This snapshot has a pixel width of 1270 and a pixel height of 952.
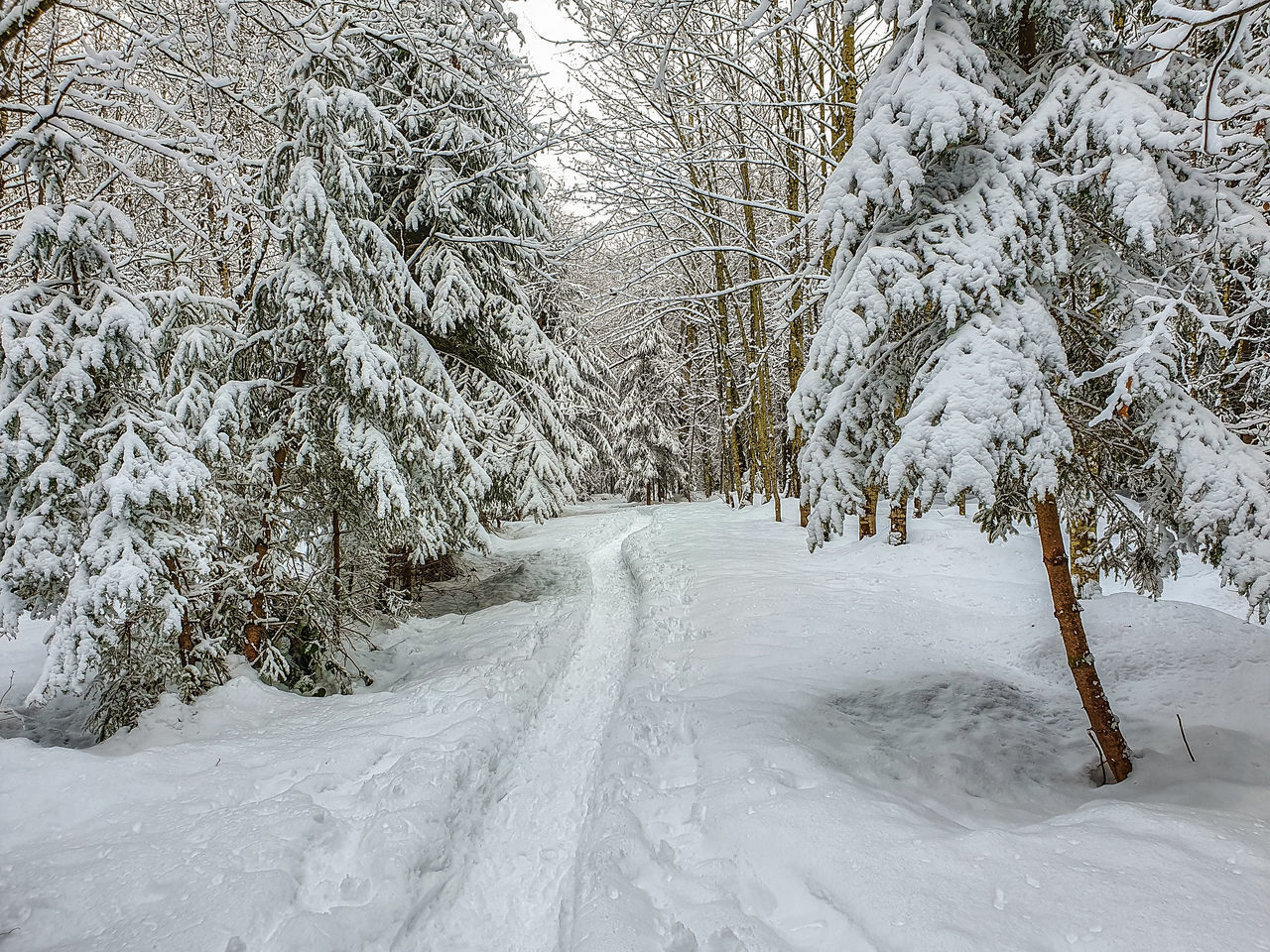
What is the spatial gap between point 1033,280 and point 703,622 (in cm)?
556

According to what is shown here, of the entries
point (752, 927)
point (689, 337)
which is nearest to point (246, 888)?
point (752, 927)

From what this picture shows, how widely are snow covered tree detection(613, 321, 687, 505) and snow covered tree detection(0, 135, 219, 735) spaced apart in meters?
26.7

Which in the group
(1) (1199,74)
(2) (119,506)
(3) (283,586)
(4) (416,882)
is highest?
(1) (1199,74)

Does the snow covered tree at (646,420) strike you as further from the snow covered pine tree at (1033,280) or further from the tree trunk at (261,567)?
the snow covered pine tree at (1033,280)

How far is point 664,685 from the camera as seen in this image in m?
6.39

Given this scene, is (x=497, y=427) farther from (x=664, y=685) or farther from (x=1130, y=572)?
(x=1130, y=572)

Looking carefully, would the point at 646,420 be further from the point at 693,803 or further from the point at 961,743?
the point at 693,803

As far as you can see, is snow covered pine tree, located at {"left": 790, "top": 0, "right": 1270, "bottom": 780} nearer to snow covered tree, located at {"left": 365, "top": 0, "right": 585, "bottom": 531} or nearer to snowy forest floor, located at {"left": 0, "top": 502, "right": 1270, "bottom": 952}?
snowy forest floor, located at {"left": 0, "top": 502, "right": 1270, "bottom": 952}

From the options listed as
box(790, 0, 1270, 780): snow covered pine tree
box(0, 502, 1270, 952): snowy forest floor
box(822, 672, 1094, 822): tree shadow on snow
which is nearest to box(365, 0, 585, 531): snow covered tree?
box(0, 502, 1270, 952): snowy forest floor

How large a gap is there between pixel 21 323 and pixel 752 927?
21.9ft

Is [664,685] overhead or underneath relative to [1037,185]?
underneath

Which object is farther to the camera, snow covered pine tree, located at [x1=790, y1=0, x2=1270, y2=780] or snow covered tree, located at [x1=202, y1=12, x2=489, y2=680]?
snow covered tree, located at [x1=202, y1=12, x2=489, y2=680]

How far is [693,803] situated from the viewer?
4.22 metres

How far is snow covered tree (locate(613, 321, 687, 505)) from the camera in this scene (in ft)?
103
